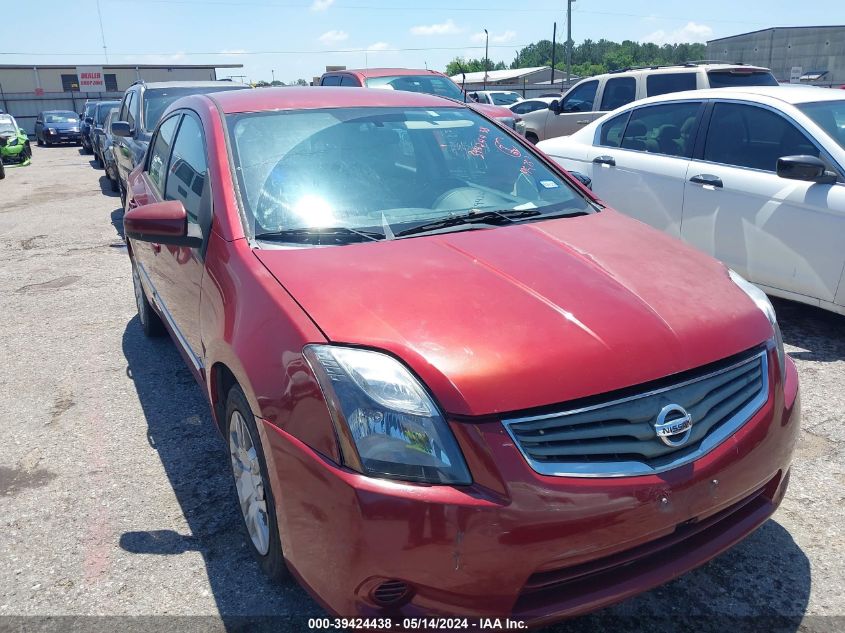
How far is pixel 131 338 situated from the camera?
5258 mm

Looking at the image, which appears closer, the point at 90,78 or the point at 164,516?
the point at 164,516

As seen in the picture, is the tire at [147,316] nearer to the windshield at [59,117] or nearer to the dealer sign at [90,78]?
the windshield at [59,117]

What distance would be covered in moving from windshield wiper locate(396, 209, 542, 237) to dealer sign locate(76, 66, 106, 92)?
166 ft

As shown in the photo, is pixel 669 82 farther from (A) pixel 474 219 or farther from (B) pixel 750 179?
(A) pixel 474 219

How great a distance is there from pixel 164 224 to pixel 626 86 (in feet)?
29.7

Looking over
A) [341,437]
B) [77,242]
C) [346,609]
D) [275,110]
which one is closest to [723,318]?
[341,437]

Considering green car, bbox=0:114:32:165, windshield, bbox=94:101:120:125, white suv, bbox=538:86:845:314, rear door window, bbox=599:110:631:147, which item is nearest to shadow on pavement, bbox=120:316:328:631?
white suv, bbox=538:86:845:314

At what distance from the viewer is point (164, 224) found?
2.91 metres

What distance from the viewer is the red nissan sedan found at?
1802 millimetres

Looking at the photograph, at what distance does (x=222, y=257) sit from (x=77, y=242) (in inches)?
284

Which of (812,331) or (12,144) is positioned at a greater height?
(12,144)

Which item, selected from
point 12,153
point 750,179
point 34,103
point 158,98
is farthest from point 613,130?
point 34,103

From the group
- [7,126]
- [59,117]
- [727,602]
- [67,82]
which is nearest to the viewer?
[727,602]

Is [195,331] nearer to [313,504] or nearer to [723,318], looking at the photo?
[313,504]
